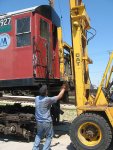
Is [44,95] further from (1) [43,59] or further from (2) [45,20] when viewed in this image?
(2) [45,20]

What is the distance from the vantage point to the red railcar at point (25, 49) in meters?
9.36

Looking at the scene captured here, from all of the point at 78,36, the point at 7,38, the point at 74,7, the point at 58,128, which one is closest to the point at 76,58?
the point at 78,36

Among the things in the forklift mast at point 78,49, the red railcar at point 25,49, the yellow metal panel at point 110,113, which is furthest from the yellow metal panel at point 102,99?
the red railcar at point 25,49

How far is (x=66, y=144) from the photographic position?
9195 mm

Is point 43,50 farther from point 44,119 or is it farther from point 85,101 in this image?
point 44,119

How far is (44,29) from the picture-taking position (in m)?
10.0

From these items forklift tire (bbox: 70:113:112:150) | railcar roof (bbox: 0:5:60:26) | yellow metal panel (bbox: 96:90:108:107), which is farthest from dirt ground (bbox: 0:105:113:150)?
railcar roof (bbox: 0:5:60:26)

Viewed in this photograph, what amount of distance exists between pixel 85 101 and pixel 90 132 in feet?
3.64

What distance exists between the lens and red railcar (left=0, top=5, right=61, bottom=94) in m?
9.36

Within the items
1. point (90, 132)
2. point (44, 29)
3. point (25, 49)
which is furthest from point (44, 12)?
point (90, 132)

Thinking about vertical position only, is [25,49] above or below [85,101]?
above

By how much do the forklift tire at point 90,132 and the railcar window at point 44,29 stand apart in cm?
304

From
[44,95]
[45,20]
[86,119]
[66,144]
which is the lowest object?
[66,144]

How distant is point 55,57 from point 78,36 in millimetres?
1702
